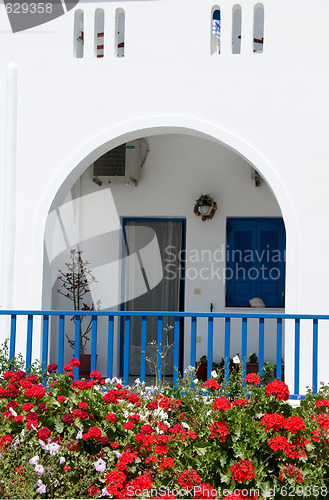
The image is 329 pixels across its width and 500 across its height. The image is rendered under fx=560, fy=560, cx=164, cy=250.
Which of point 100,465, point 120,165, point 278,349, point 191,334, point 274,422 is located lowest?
point 100,465

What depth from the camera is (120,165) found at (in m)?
7.62

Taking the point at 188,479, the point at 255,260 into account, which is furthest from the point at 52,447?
the point at 255,260

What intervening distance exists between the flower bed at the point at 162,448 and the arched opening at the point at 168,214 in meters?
4.21

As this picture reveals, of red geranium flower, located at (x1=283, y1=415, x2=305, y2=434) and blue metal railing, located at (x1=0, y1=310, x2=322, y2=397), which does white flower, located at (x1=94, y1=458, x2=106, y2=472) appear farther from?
blue metal railing, located at (x1=0, y1=310, x2=322, y2=397)

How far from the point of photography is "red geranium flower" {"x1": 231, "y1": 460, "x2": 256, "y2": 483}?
284 centimetres

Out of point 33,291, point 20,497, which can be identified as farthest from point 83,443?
point 33,291

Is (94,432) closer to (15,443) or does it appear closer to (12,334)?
(15,443)

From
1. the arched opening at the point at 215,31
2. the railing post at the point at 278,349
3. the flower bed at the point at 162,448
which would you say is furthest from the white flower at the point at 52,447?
the arched opening at the point at 215,31

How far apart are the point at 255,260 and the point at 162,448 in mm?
4854

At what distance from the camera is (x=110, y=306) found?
783 cm

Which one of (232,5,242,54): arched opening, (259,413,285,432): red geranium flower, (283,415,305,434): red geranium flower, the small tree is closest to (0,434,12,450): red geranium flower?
(259,413,285,432): red geranium flower

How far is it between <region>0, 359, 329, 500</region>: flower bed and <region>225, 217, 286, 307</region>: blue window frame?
13.6 feet

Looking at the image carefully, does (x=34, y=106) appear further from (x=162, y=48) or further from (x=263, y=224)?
(x=263, y=224)

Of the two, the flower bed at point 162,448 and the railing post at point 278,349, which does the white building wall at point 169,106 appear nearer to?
the railing post at point 278,349
